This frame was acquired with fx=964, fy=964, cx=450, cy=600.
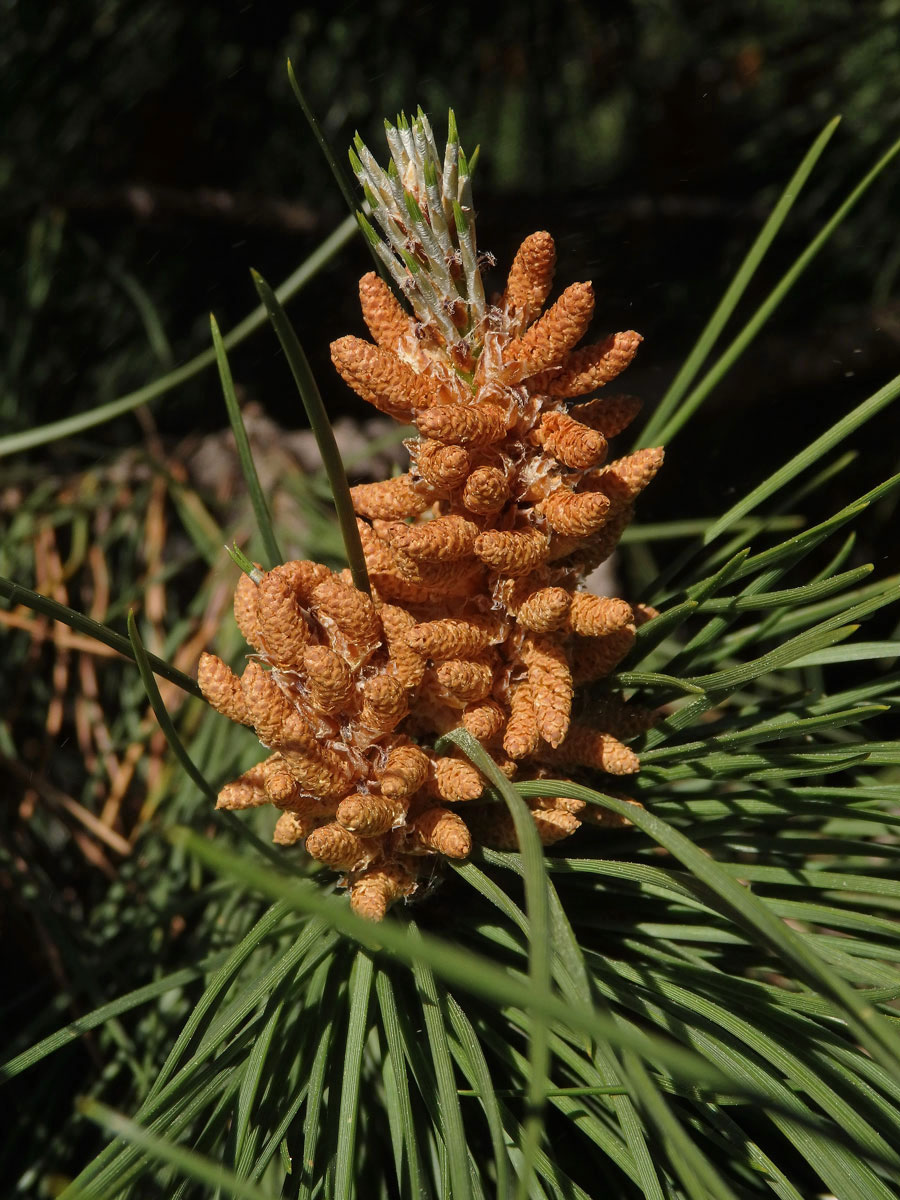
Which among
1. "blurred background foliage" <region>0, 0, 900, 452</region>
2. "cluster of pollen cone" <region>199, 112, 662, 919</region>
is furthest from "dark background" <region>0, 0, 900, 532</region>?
"cluster of pollen cone" <region>199, 112, 662, 919</region>

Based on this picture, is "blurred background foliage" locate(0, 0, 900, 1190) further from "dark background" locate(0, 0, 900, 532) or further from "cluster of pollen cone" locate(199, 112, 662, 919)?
"cluster of pollen cone" locate(199, 112, 662, 919)

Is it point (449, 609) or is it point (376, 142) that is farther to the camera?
point (376, 142)

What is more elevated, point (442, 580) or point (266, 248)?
point (266, 248)

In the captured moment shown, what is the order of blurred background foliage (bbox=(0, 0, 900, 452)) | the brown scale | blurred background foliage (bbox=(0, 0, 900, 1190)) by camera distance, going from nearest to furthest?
the brown scale < blurred background foliage (bbox=(0, 0, 900, 1190)) < blurred background foliage (bbox=(0, 0, 900, 452))

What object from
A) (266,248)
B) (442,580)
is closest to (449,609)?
(442,580)

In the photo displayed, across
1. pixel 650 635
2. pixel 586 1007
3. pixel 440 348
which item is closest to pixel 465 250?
pixel 440 348

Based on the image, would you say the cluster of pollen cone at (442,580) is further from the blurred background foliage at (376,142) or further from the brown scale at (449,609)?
the blurred background foliage at (376,142)

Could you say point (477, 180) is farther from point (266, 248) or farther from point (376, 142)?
point (266, 248)
